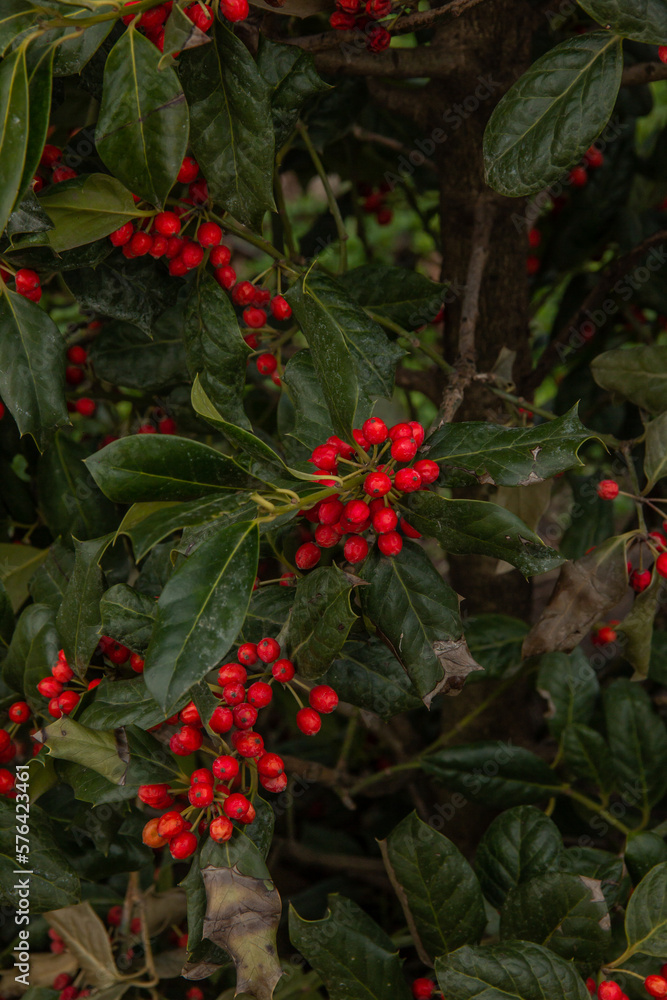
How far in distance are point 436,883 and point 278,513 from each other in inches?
26.1

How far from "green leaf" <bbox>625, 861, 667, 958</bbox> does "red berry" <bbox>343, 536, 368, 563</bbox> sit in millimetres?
588

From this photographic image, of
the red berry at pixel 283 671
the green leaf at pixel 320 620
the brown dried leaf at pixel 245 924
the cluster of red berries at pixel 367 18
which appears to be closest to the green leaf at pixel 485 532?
the green leaf at pixel 320 620

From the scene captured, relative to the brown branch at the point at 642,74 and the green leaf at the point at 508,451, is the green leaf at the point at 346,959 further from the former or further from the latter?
the brown branch at the point at 642,74

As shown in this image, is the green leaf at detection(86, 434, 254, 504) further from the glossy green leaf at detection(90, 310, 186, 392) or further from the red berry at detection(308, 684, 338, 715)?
the glossy green leaf at detection(90, 310, 186, 392)

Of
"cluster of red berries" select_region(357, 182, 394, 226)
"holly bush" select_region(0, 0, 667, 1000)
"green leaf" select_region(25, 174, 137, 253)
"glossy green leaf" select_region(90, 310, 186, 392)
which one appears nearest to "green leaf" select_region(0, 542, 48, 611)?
"holly bush" select_region(0, 0, 667, 1000)

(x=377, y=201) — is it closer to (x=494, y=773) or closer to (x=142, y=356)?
(x=142, y=356)

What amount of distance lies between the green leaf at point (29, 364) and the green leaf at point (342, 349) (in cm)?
34

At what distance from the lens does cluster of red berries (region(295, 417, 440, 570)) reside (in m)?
0.82

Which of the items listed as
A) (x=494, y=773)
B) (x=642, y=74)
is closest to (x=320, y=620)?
(x=494, y=773)

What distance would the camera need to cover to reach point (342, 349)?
2.80 ft

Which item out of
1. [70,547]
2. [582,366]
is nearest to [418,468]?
[70,547]

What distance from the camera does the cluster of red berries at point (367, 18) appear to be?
1.03m

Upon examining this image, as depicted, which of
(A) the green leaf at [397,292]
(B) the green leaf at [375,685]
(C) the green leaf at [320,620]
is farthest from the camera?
(A) the green leaf at [397,292]

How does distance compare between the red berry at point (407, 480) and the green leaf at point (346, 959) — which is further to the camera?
the green leaf at point (346, 959)
